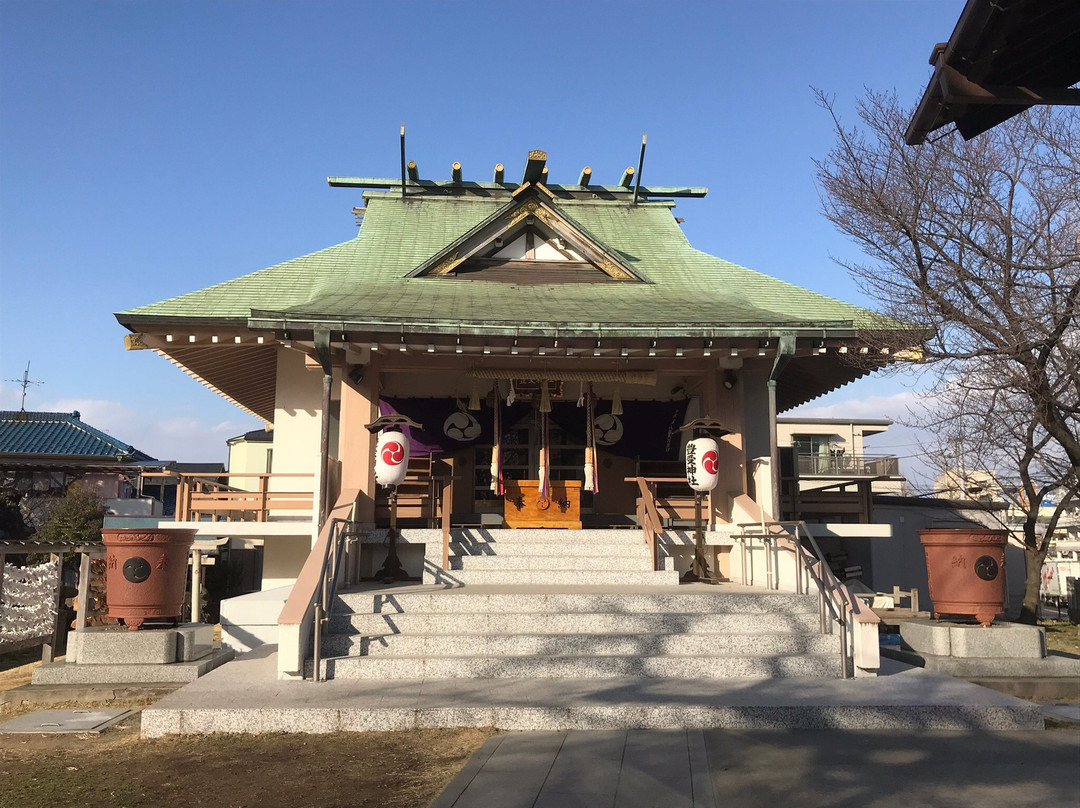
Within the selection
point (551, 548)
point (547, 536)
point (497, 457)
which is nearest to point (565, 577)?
point (551, 548)

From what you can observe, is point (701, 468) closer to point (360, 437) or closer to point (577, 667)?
point (577, 667)

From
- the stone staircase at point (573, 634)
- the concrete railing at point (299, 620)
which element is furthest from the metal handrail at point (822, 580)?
the concrete railing at point (299, 620)

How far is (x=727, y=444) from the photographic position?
12.8 metres

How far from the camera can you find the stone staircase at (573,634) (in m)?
8.04

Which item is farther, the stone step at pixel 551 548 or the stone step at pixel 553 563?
the stone step at pixel 551 548

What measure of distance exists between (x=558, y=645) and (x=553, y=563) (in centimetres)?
273

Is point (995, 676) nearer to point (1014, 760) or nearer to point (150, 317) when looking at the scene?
point (1014, 760)

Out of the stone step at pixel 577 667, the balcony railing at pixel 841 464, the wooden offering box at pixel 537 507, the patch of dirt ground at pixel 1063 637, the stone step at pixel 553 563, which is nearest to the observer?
the stone step at pixel 577 667

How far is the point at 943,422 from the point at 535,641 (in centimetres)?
866

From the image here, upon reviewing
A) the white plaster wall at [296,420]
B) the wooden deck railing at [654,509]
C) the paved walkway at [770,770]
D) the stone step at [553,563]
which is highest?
the white plaster wall at [296,420]

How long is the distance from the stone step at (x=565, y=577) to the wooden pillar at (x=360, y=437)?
171 cm

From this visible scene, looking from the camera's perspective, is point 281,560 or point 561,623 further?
point 281,560

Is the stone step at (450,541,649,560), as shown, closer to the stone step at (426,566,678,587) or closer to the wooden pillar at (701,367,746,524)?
the stone step at (426,566,678,587)

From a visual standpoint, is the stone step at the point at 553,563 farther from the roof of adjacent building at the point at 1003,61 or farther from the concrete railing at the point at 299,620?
the roof of adjacent building at the point at 1003,61
